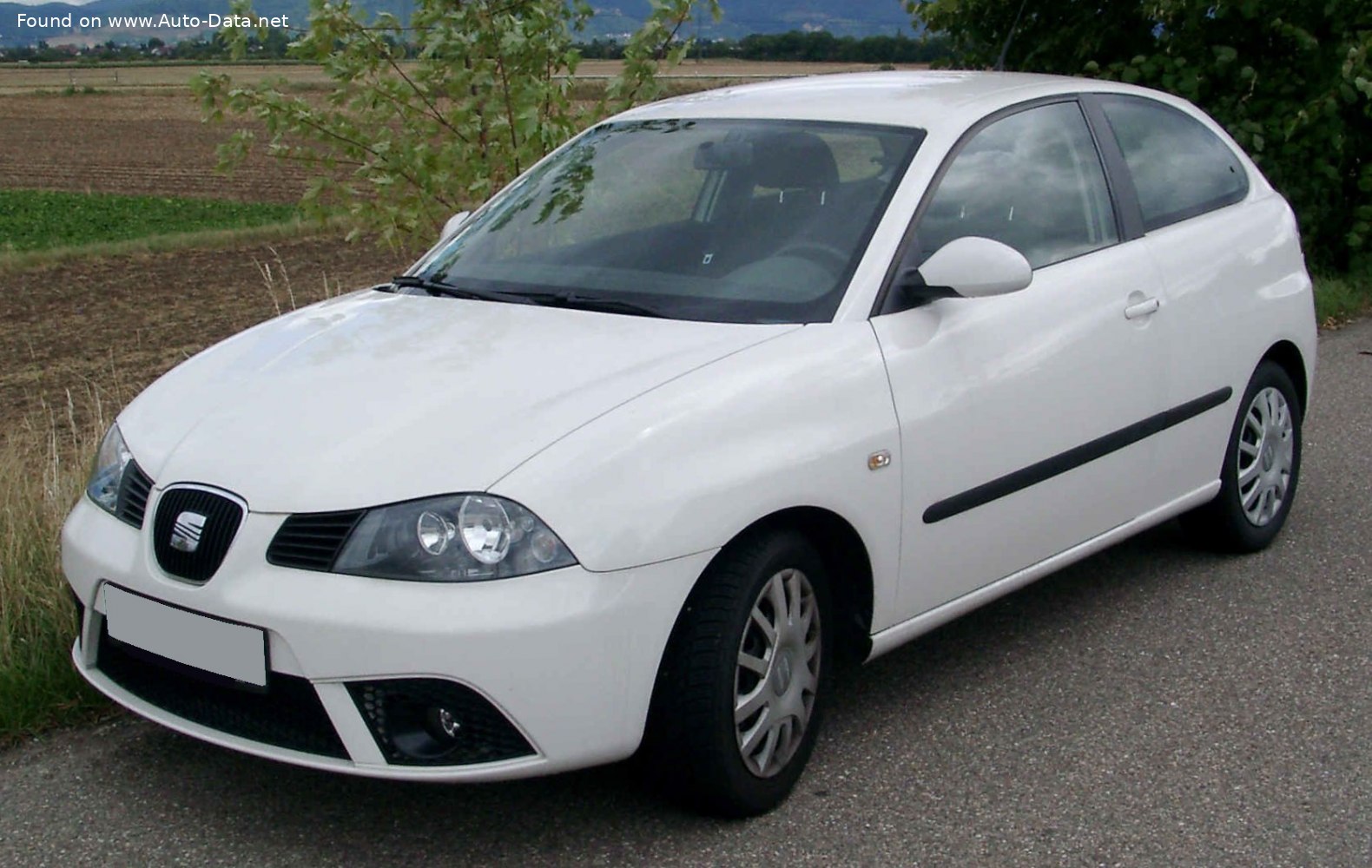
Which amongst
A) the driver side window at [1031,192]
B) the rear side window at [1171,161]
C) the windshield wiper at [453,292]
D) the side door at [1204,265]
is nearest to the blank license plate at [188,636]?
the windshield wiper at [453,292]

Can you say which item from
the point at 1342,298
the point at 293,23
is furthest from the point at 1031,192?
the point at 1342,298

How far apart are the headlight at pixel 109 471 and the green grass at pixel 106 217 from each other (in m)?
19.2

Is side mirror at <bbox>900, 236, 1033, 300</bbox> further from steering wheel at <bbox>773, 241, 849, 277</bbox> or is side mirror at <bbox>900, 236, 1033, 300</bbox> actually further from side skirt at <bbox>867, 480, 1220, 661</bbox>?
side skirt at <bbox>867, 480, 1220, 661</bbox>

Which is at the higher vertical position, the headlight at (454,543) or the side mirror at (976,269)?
the side mirror at (976,269)

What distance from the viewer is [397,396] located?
3600 millimetres

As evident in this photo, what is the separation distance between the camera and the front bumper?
315 cm

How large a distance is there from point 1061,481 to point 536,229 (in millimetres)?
1584

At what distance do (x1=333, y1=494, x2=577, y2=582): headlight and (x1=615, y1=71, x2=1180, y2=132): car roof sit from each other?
1816 mm

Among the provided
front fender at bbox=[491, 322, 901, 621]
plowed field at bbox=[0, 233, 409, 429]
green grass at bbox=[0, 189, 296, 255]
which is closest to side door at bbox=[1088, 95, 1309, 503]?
front fender at bbox=[491, 322, 901, 621]

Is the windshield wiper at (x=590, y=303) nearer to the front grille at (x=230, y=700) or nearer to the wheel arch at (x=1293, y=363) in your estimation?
the front grille at (x=230, y=700)

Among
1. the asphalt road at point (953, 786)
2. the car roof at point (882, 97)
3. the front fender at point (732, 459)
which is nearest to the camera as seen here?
the front fender at point (732, 459)

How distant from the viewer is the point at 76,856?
351 centimetres

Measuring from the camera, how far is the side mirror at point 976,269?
395cm

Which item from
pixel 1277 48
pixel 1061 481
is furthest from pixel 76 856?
pixel 1277 48
